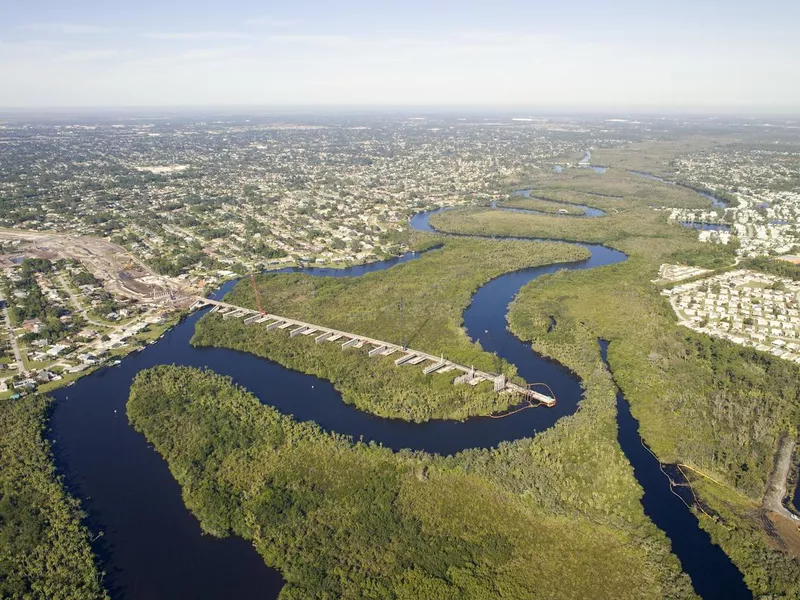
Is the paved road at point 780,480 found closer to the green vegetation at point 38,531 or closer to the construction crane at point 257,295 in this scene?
the green vegetation at point 38,531

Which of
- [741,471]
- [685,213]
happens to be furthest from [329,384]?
[685,213]

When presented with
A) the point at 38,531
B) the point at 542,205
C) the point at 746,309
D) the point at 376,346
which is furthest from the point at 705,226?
the point at 38,531

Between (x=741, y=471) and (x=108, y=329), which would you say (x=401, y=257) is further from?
(x=741, y=471)

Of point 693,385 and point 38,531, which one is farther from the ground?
point 693,385

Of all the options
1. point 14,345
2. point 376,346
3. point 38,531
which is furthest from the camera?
point 14,345

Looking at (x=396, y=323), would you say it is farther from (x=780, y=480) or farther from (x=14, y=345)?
(x=14, y=345)

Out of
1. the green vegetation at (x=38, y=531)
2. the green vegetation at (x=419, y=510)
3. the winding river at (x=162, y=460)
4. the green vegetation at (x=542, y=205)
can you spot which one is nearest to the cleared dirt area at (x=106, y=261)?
the winding river at (x=162, y=460)

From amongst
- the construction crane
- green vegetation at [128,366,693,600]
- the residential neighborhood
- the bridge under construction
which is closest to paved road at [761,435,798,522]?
green vegetation at [128,366,693,600]
